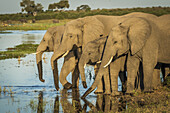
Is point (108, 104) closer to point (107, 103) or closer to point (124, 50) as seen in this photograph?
point (107, 103)

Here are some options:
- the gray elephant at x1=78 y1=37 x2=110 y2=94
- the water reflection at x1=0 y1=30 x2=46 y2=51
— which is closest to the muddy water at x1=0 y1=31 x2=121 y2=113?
the gray elephant at x1=78 y1=37 x2=110 y2=94

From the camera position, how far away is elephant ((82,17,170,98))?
10.2m

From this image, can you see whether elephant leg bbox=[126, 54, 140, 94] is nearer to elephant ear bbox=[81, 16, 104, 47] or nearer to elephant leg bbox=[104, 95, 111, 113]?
elephant leg bbox=[104, 95, 111, 113]

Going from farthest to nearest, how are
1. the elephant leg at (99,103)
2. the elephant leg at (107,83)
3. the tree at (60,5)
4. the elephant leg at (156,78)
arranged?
the tree at (60,5)
the elephant leg at (156,78)
the elephant leg at (107,83)
the elephant leg at (99,103)

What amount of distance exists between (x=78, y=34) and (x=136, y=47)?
261 centimetres

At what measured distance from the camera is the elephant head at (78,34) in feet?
Result: 39.6

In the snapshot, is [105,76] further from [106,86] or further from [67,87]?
[67,87]

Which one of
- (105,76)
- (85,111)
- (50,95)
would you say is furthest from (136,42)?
(50,95)

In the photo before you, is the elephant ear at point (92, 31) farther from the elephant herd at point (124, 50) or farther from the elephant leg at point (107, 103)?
the elephant leg at point (107, 103)

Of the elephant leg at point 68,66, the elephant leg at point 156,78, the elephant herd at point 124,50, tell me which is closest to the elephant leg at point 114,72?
the elephant herd at point 124,50

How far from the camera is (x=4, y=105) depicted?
404 inches

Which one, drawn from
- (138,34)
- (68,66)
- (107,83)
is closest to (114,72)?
(107,83)

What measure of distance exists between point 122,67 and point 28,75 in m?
5.84

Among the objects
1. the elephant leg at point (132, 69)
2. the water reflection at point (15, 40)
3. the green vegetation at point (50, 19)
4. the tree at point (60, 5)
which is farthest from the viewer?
the tree at point (60, 5)
